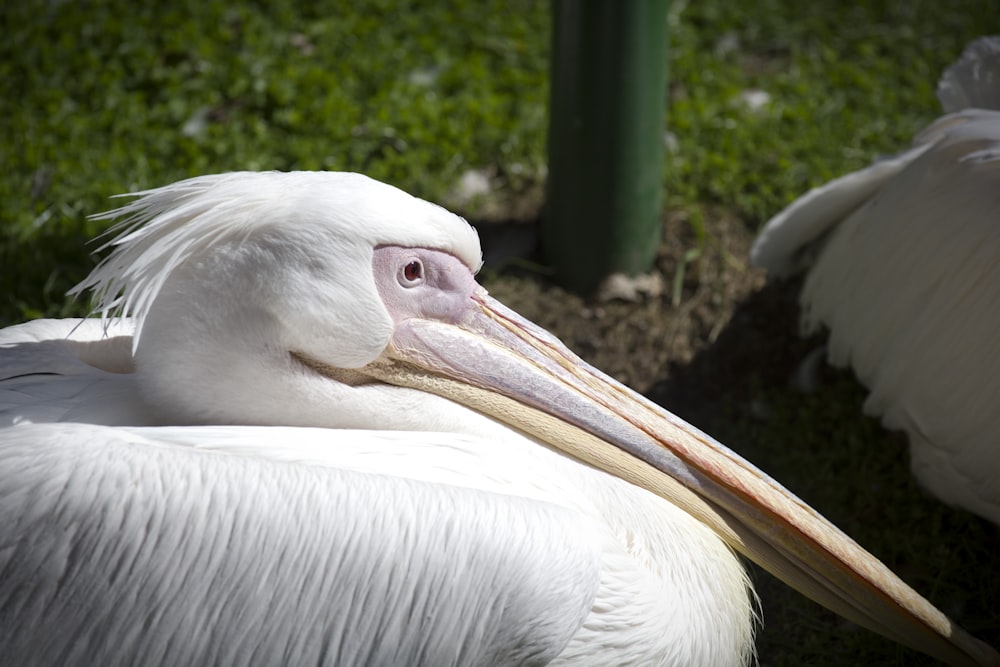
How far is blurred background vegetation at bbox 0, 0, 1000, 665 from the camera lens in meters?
3.41

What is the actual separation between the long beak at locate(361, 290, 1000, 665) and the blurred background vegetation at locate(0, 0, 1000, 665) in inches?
32.2

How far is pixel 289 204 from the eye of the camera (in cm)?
189

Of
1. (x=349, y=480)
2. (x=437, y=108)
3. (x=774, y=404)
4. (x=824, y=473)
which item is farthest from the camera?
(x=437, y=108)

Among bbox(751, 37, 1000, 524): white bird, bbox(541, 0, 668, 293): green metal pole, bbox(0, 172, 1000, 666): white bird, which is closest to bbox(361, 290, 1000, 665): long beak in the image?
bbox(0, 172, 1000, 666): white bird

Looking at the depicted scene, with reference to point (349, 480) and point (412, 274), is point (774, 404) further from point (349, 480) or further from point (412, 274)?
point (349, 480)

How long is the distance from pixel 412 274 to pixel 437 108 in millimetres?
2277

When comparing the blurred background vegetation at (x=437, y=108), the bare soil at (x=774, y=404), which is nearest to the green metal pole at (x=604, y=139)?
the bare soil at (x=774, y=404)

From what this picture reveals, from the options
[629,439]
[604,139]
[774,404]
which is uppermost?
[604,139]

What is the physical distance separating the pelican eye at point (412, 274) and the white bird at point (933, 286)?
1564mm

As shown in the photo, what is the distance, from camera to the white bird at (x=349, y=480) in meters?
1.63

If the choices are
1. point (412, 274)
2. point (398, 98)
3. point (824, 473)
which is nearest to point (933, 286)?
point (824, 473)

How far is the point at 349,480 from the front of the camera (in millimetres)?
1721

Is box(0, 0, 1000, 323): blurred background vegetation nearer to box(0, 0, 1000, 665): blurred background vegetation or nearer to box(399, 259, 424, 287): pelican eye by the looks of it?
box(0, 0, 1000, 665): blurred background vegetation

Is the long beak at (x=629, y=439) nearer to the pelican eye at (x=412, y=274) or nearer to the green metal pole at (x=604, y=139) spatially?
the pelican eye at (x=412, y=274)
